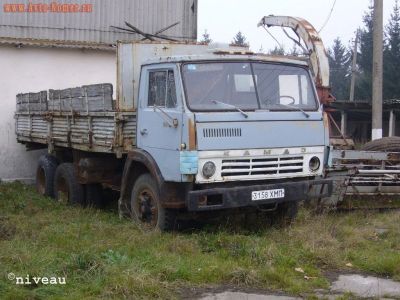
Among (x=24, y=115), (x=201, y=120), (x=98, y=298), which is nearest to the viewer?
(x=98, y=298)

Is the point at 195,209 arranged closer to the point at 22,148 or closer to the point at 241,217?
the point at 241,217

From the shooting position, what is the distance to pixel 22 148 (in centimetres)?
1364

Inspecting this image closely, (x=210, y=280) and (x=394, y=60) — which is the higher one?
(x=394, y=60)

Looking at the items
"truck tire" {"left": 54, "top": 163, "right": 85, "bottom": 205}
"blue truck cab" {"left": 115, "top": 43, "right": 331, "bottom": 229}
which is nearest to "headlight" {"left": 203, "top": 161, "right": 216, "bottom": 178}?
"blue truck cab" {"left": 115, "top": 43, "right": 331, "bottom": 229}

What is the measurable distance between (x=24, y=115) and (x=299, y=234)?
727 cm

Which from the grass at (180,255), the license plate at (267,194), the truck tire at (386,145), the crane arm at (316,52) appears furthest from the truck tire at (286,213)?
the truck tire at (386,145)

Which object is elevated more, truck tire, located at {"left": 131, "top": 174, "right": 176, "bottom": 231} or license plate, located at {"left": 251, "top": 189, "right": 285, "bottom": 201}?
license plate, located at {"left": 251, "top": 189, "right": 285, "bottom": 201}

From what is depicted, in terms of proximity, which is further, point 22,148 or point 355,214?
point 22,148

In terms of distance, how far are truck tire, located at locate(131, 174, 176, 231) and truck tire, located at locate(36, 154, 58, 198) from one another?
3543mm

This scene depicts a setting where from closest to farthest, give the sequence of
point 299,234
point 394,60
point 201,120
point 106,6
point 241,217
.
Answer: point 201,120, point 299,234, point 241,217, point 106,6, point 394,60

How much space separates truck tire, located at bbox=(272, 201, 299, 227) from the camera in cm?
822

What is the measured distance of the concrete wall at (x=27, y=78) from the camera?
44.0ft

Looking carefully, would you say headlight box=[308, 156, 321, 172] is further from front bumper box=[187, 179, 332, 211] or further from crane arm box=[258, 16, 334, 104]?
crane arm box=[258, 16, 334, 104]

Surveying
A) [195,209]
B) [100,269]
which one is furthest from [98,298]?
[195,209]
